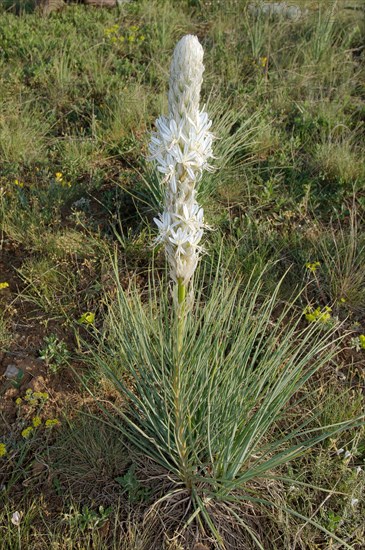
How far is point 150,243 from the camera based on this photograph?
3.54 m

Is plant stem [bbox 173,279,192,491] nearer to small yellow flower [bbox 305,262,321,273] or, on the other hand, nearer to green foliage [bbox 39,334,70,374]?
green foliage [bbox 39,334,70,374]

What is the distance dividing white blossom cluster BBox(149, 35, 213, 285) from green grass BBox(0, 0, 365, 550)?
0.42 meters

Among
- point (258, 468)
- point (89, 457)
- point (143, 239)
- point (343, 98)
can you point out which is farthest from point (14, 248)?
point (343, 98)

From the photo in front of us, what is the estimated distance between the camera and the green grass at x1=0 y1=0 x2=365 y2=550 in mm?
2404

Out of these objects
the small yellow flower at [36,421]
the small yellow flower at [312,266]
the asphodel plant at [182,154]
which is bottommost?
the small yellow flower at [36,421]

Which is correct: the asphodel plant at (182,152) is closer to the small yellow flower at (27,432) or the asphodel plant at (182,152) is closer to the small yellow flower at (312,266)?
the small yellow flower at (27,432)

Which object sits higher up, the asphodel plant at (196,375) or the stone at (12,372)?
the asphodel plant at (196,375)

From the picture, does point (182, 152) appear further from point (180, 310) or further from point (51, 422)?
point (51, 422)

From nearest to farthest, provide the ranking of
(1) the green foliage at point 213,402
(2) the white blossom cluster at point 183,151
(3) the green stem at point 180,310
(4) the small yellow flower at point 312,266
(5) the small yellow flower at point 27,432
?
(2) the white blossom cluster at point 183,151 → (3) the green stem at point 180,310 → (1) the green foliage at point 213,402 → (5) the small yellow flower at point 27,432 → (4) the small yellow flower at point 312,266

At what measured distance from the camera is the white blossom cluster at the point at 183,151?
1632 mm

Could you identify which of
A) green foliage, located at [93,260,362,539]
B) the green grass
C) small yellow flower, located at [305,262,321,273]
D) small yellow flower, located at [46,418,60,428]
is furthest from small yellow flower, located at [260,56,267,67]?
small yellow flower, located at [46,418,60,428]

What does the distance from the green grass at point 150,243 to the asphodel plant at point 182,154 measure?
16.0 inches

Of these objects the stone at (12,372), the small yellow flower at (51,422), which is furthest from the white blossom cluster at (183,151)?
the stone at (12,372)

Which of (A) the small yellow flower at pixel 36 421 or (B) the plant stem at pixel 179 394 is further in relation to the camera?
(A) the small yellow flower at pixel 36 421
